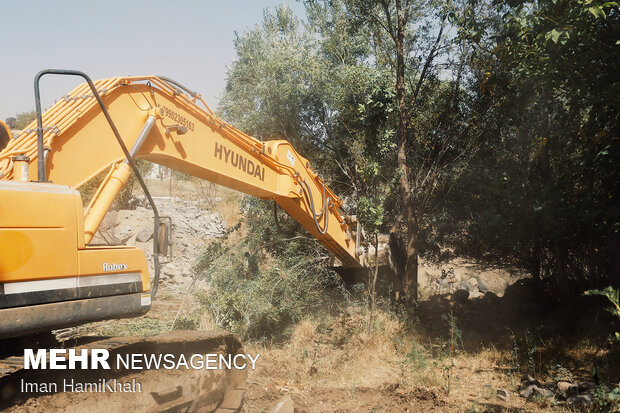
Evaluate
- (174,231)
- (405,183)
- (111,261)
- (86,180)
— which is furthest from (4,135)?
(174,231)

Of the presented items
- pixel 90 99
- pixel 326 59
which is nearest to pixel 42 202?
pixel 90 99

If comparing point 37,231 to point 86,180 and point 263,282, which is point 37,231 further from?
point 263,282

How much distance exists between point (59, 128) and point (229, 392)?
9.85ft

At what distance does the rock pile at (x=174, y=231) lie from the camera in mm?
14164

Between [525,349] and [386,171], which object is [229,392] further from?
[386,171]

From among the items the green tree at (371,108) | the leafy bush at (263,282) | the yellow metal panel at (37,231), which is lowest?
the leafy bush at (263,282)

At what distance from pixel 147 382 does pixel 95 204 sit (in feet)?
5.15

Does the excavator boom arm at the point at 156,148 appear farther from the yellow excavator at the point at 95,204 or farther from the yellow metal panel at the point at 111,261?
the yellow metal panel at the point at 111,261

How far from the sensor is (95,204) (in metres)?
4.16

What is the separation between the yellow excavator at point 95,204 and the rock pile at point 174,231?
7.69m

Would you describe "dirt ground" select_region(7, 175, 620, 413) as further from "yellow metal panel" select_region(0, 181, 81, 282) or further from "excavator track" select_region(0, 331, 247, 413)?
"yellow metal panel" select_region(0, 181, 81, 282)

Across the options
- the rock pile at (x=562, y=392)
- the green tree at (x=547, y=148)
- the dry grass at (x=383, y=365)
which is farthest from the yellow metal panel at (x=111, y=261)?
the green tree at (x=547, y=148)

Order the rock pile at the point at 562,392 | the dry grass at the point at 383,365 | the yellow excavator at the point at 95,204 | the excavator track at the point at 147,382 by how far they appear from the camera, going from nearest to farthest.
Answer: the yellow excavator at the point at 95,204
the excavator track at the point at 147,382
the rock pile at the point at 562,392
the dry grass at the point at 383,365

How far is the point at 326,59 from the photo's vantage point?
12.9m
